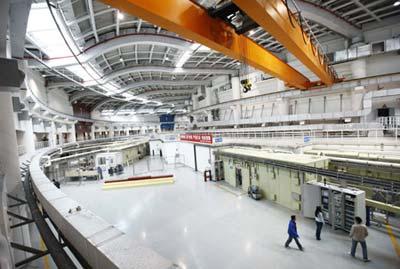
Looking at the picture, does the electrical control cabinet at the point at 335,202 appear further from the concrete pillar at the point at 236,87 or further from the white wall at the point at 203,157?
the concrete pillar at the point at 236,87

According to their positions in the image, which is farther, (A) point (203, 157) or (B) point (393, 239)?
(A) point (203, 157)

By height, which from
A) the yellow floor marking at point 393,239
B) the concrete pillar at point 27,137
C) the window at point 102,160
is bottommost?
the yellow floor marking at point 393,239

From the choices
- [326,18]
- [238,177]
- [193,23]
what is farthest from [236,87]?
[193,23]

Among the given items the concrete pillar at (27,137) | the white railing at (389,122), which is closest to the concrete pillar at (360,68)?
the white railing at (389,122)

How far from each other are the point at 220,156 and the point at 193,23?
9754 mm

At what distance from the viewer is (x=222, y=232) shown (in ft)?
21.5

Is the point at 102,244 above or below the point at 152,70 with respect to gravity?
below

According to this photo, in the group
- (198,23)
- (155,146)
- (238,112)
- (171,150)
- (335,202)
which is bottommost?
(335,202)

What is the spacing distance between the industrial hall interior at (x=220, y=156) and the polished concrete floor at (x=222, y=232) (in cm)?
5

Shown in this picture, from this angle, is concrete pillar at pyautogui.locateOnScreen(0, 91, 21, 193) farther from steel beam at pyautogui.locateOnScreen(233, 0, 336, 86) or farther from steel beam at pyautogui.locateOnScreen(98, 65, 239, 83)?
steel beam at pyautogui.locateOnScreen(98, 65, 239, 83)

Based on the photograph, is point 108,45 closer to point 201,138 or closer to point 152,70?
point 152,70

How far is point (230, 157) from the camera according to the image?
11.9m

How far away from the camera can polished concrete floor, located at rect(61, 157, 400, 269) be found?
5090 millimetres

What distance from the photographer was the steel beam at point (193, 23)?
3525 mm
